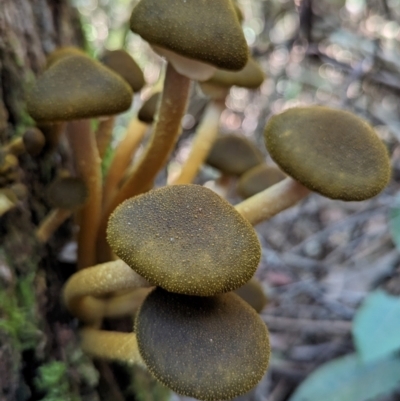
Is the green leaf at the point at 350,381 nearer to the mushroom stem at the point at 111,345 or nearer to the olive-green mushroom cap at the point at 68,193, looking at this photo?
the mushroom stem at the point at 111,345

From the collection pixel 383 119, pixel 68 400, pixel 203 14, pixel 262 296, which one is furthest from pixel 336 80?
pixel 68 400

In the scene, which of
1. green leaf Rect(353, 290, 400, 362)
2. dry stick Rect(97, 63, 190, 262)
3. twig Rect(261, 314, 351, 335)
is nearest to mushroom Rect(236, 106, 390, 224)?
dry stick Rect(97, 63, 190, 262)

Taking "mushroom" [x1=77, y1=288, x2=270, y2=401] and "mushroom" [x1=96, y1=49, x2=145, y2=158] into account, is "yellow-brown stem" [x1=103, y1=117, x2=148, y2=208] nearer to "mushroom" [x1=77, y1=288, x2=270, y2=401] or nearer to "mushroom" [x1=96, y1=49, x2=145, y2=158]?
"mushroom" [x1=96, y1=49, x2=145, y2=158]

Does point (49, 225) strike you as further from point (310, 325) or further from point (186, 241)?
point (310, 325)

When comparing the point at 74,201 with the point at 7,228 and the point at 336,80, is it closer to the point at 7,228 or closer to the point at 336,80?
the point at 7,228

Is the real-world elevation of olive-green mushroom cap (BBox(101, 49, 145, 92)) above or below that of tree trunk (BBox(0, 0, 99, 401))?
above

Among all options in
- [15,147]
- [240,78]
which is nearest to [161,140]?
[240,78]
